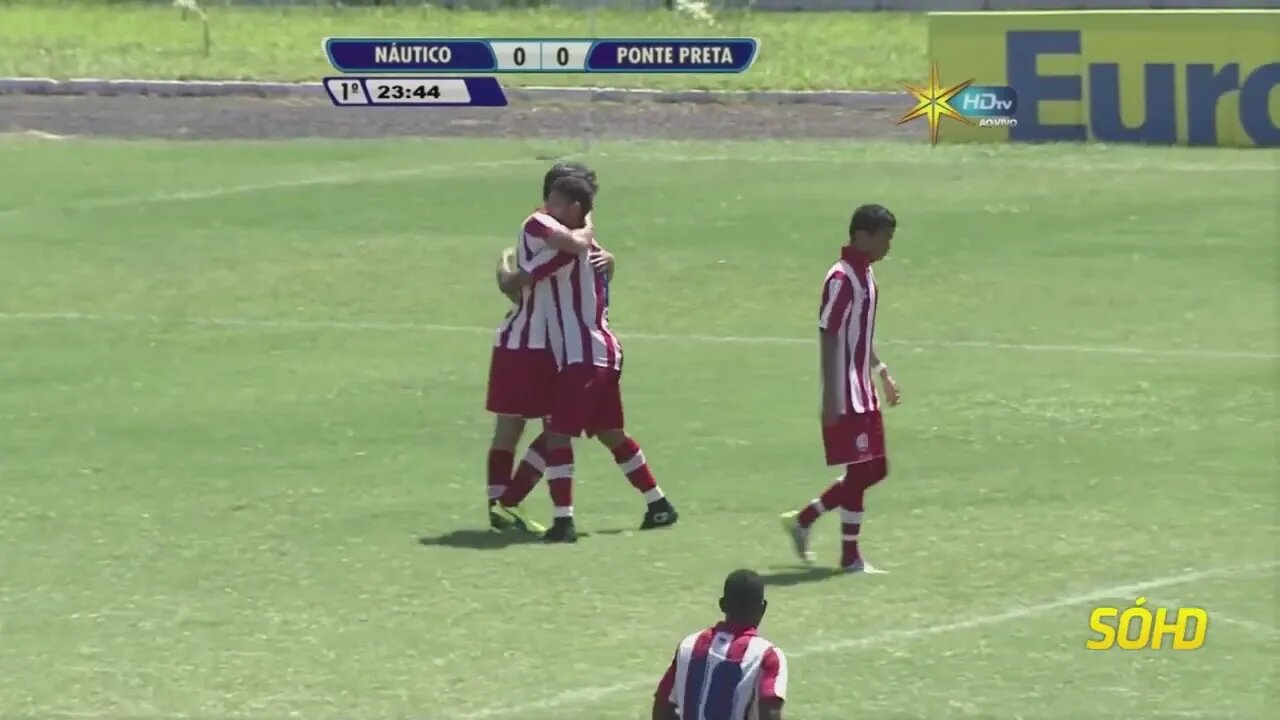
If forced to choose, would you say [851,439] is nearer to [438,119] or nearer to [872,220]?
[872,220]

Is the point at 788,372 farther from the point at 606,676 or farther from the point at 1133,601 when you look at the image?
the point at 606,676

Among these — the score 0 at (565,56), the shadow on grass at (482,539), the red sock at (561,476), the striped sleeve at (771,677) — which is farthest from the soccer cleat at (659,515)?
the score 0 at (565,56)

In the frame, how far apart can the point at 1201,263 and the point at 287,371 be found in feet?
29.2

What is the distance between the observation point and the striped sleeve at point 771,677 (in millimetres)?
7117

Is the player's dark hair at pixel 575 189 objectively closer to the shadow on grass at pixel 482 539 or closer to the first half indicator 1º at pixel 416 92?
the shadow on grass at pixel 482 539

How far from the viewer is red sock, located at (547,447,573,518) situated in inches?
502

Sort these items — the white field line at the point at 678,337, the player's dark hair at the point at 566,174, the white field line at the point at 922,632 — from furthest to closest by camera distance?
the white field line at the point at 678,337
the player's dark hair at the point at 566,174
the white field line at the point at 922,632

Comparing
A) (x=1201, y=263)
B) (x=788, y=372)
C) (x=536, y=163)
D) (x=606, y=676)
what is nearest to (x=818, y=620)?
(x=606, y=676)

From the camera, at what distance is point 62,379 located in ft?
58.6

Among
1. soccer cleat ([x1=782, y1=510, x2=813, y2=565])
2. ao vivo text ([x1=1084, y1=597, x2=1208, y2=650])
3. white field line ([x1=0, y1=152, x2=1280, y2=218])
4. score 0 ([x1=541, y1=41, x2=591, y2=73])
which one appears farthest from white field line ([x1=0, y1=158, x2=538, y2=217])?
ao vivo text ([x1=1084, y1=597, x2=1208, y2=650])

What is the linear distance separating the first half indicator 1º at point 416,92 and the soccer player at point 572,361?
72.7 feet

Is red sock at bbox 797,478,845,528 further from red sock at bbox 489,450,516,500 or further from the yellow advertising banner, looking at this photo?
the yellow advertising banner

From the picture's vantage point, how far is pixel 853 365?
11891mm

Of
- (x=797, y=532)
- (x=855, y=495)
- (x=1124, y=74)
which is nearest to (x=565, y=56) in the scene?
(x=1124, y=74)
